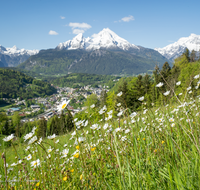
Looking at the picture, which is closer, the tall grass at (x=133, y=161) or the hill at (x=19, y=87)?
the tall grass at (x=133, y=161)

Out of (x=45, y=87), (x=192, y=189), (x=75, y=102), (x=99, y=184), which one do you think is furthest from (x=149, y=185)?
(x=45, y=87)

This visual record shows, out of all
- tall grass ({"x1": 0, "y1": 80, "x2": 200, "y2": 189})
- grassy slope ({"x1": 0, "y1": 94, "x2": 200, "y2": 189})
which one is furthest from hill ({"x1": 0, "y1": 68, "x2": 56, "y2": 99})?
grassy slope ({"x1": 0, "y1": 94, "x2": 200, "y2": 189})

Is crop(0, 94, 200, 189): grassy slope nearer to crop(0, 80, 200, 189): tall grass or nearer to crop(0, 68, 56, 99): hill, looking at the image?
crop(0, 80, 200, 189): tall grass

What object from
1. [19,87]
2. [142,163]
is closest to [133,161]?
[142,163]

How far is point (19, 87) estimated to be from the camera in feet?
472

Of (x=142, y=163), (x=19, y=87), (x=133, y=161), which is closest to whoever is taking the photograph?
(x=142, y=163)

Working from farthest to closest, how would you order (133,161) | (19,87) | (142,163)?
(19,87), (133,161), (142,163)

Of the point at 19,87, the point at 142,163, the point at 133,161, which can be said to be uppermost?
the point at 19,87

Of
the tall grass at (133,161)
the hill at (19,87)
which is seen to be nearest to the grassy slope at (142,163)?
the tall grass at (133,161)

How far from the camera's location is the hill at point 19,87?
131 m

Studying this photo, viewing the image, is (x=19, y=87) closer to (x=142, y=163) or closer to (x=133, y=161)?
(x=133, y=161)

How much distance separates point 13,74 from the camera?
16062 centimetres

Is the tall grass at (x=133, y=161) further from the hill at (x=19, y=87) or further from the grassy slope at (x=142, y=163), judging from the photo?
the hill at (x=19, y=87)

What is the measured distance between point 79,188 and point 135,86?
2291cm
